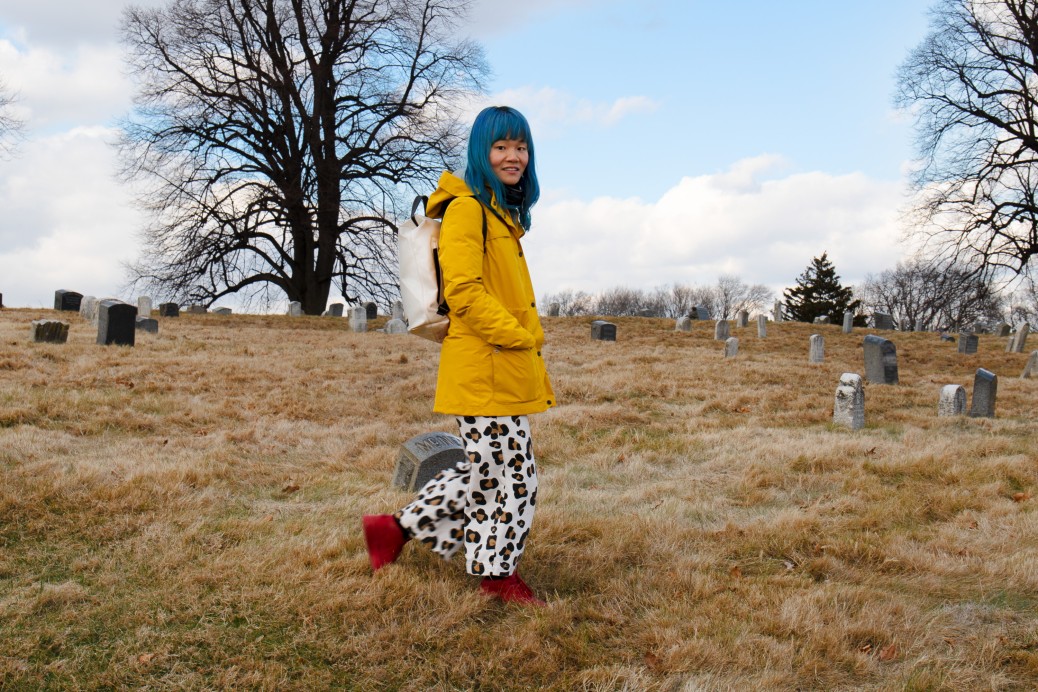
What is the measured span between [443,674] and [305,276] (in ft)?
83.1

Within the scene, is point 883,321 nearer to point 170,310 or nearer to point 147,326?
point 170,310

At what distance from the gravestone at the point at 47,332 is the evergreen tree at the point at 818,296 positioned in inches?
1737

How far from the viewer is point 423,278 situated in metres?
3.44

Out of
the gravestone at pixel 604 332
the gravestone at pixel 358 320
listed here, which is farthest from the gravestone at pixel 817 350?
the gravestone at pixel 358 320

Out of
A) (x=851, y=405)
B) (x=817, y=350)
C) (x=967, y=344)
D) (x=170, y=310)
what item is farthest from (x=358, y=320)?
(x=967, y=344)

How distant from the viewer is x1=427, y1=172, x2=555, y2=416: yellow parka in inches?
129

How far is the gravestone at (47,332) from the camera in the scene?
13.0 m

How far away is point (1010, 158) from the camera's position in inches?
864

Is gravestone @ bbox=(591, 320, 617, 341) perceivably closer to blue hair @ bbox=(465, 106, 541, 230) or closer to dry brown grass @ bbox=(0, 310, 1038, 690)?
dry brown grass @ bbox=(0, 310, 1038, 690)

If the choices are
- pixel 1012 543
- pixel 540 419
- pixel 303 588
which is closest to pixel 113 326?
pixel 540 419

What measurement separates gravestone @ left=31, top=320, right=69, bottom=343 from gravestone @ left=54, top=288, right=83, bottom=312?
11.8m

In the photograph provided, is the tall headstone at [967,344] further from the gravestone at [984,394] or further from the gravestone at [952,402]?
the gravestone at [952,402]

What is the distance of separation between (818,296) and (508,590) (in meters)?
52.2

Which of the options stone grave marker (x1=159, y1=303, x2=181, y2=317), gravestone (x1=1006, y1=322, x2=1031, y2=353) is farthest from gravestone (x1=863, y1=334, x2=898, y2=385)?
stone grave marker (x1=159, y1=303, x2=181, y2=317)
